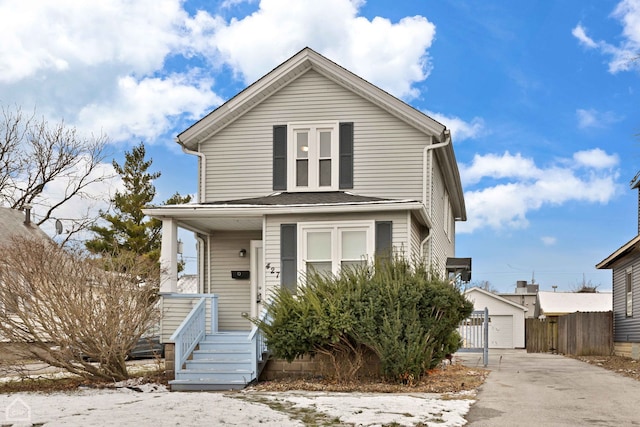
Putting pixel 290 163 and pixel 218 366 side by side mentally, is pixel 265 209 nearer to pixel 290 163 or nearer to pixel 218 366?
pixel 290 163

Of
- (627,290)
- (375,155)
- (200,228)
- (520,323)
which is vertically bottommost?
(520,323)

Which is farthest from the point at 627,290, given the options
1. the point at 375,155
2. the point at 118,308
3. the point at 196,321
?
the point at 118,308

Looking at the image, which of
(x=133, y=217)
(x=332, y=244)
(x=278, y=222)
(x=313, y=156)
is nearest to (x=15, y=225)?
(x=133, y=217)

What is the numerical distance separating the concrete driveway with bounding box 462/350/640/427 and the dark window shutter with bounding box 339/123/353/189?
215 inches

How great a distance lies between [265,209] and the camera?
47.3 feet

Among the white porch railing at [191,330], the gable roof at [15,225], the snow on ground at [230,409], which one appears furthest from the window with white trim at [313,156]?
the gable roof at [15,225]

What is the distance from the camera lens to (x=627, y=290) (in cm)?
2333

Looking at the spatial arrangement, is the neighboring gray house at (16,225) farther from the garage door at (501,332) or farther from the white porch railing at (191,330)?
the garage door at (501,332)

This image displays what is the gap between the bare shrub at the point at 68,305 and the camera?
462 inches

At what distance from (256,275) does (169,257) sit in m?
2.49

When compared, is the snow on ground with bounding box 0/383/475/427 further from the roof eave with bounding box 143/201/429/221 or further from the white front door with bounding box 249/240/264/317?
the white front door with bounding box 249/240/264/317

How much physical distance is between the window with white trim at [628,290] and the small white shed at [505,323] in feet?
39.9

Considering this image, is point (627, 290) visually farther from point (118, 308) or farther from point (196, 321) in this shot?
point (118, 308)

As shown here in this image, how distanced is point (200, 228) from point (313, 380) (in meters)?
5.20
